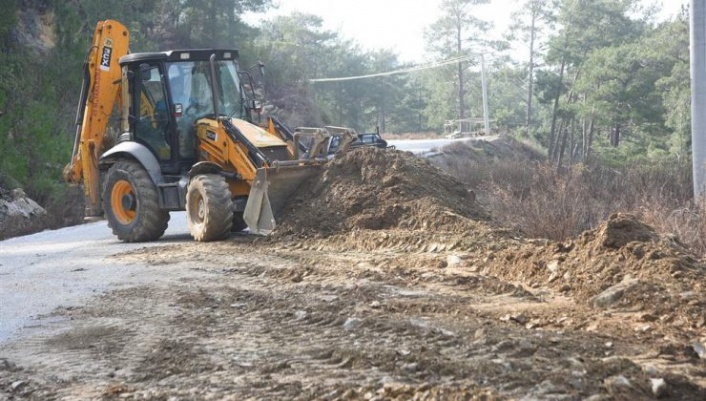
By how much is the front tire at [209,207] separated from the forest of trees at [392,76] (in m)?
9.91

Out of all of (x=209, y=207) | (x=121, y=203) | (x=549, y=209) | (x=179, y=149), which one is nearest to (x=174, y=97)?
(x=179, y=149)

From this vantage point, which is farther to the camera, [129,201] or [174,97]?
[129,201]

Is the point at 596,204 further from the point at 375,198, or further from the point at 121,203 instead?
the point at 121,203

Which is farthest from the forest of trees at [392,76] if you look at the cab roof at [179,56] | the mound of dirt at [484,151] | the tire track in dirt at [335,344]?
the tire track in dirt at [335,344]

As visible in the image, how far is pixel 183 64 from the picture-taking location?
521 inches

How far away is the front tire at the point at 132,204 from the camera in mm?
13242

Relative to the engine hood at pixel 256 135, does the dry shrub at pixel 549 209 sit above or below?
below

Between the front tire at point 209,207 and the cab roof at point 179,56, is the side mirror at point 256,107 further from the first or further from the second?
the front tire at point 209,207

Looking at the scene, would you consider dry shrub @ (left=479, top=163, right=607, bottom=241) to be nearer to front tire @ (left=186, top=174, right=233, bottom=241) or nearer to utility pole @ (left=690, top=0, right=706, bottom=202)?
utility pole @ (left=690, top=0, right=706, bottom=202)

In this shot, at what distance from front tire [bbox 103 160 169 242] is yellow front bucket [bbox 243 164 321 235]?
1699 millimetres

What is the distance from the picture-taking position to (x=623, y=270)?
24.8 ft

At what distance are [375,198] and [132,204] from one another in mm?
4007

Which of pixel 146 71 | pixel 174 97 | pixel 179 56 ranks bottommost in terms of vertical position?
pixel 174 97

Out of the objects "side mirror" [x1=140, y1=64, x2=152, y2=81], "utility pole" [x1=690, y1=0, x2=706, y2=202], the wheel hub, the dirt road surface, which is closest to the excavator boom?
the wheel hub
